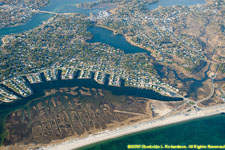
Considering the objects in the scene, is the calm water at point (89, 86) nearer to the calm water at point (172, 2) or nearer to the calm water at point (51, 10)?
the calm water at point (51, 10)

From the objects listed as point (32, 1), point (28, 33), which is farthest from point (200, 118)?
point (32, 1)

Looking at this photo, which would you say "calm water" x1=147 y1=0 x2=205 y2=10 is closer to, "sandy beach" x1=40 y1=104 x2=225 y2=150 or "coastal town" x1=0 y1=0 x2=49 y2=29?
"coastal town" x1=0 y1=0 x2=49 y2=29

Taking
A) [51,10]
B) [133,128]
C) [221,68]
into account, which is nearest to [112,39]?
[51,10]

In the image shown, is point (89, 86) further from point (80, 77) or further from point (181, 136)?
point (181, 136)

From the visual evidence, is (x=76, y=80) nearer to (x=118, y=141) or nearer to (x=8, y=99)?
(x=8, y=99)

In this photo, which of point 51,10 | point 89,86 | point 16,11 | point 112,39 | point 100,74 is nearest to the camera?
point 89,86

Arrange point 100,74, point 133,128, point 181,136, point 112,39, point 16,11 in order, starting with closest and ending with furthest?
point 133,128 < point 181,136 < point 100,74 < point 112,39 < point 16,11

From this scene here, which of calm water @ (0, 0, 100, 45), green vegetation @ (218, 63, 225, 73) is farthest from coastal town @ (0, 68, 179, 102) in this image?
calm water @ (0, 0, 100, 45)
